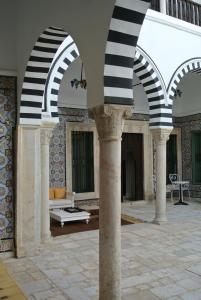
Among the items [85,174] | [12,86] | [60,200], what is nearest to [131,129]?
[85,174]

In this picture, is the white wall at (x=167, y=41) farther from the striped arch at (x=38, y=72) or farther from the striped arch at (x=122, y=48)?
the striped arch at (x=122, y=48)

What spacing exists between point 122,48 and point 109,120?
606mm

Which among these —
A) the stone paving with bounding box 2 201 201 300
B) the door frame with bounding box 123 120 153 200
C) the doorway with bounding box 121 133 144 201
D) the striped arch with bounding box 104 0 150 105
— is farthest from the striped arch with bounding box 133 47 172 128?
the striped arch with bounding box 104 0 150 105

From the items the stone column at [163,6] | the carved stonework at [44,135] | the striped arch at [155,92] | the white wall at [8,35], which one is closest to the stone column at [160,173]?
the striped arch at [155,92]

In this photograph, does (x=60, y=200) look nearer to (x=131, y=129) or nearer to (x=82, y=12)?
(x=131, y=129)

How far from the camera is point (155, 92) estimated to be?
6.91 meters

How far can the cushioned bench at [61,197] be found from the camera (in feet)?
25.3

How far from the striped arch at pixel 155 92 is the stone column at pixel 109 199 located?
13.9 feet

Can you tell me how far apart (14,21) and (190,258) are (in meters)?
4.24

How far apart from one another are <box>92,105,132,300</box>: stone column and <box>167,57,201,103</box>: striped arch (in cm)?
458

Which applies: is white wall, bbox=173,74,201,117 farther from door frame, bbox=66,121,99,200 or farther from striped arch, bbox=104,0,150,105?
striped arch, bbox=104,0,150,105

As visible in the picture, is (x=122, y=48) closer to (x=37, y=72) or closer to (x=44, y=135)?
(x=37, y=72)

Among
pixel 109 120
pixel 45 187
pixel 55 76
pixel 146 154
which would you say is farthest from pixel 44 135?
pixel 146 154

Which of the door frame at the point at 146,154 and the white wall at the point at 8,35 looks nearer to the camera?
the white wall at the point at 8,35
